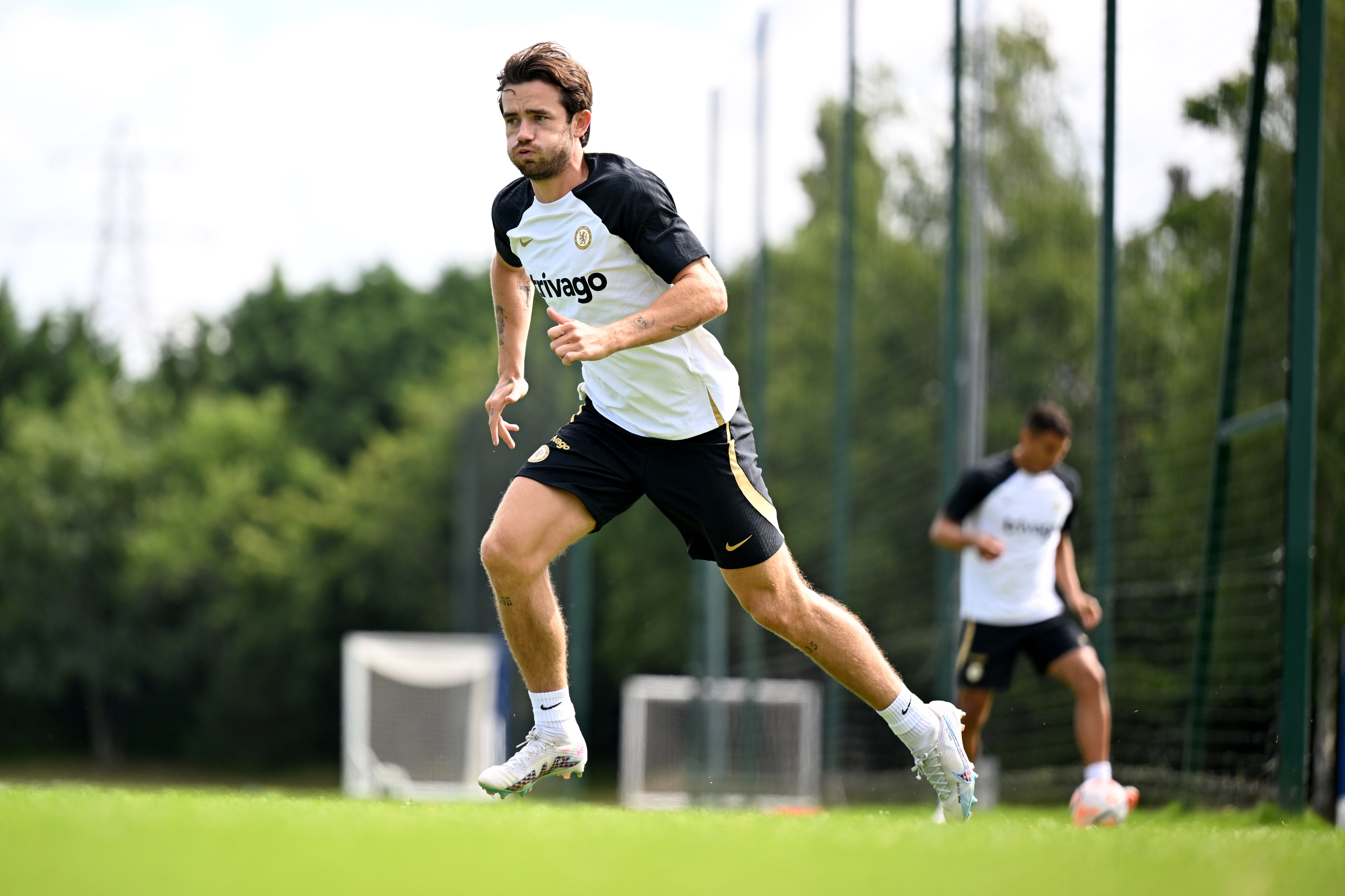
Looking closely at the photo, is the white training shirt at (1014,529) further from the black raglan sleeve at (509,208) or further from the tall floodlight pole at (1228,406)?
the black raglan sleeve at (509,208)

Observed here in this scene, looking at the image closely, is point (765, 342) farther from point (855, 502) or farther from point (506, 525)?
point (506, 525)

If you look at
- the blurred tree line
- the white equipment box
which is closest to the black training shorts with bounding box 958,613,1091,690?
the blurred tree line

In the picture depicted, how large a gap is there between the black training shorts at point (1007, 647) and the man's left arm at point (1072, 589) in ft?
0.28

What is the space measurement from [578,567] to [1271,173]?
1189 cm

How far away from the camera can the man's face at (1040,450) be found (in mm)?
7738

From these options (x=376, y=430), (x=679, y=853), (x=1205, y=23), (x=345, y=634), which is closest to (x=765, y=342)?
(x=1205, y=23)

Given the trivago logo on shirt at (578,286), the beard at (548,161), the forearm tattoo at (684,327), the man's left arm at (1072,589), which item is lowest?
the man's left arm at (1072,589)

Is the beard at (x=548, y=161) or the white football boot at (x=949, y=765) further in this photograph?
the white football boot at (x=949, y=765)

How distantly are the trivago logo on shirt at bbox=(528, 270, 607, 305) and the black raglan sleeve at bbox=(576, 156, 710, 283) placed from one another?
0.47 ft

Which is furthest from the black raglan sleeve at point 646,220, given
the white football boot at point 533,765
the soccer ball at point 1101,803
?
the soccer ball at point 1101,803

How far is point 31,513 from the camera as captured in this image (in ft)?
125

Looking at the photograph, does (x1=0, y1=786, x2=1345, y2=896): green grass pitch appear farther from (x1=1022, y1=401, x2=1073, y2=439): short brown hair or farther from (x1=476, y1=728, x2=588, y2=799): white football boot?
(x1=1022, y1=401, x2=1073, y2=439): short brown hair

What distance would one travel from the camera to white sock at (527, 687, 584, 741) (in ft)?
15.9

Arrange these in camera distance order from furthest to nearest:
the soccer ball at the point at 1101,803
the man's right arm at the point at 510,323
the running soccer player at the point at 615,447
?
the soccer ball at the point at 1101,803 < the man's right arm at the point at 510,323 < the running soccer player at the point at 615,447
